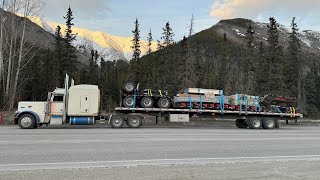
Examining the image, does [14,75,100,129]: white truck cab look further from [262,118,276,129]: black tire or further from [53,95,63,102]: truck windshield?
[262,118,276,129]: black tire

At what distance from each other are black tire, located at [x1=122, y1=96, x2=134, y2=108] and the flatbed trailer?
0.37m

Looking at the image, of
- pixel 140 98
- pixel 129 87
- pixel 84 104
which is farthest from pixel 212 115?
pixel 84 104

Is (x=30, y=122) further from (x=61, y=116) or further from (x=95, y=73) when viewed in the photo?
(x=95, y=73)

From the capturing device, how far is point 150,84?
218 ft

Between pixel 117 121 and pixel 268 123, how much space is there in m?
10.9

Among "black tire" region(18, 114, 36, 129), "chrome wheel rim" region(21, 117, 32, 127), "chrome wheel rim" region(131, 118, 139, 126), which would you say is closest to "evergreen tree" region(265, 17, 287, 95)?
"chrome wheel rim" region(131, 118, 139, 126)

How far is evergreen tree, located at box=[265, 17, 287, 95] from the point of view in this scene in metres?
51.0

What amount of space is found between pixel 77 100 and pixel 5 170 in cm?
1434

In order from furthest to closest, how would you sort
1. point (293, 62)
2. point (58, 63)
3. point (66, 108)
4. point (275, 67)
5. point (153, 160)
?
point (293, 62), point (58, 63), point (275, 67), point (66, 108), point (153, 160)

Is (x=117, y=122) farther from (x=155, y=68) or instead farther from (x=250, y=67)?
(x=155, y=68)

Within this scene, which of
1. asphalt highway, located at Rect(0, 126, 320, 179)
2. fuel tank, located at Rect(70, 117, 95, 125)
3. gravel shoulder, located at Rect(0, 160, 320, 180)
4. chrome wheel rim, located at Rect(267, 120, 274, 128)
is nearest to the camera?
gravel shoulder, located at Rect(0, 160, 320, 180)

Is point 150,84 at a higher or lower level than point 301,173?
higher

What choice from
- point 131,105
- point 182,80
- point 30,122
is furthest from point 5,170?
point 182,80

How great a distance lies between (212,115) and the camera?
24.3 metres
